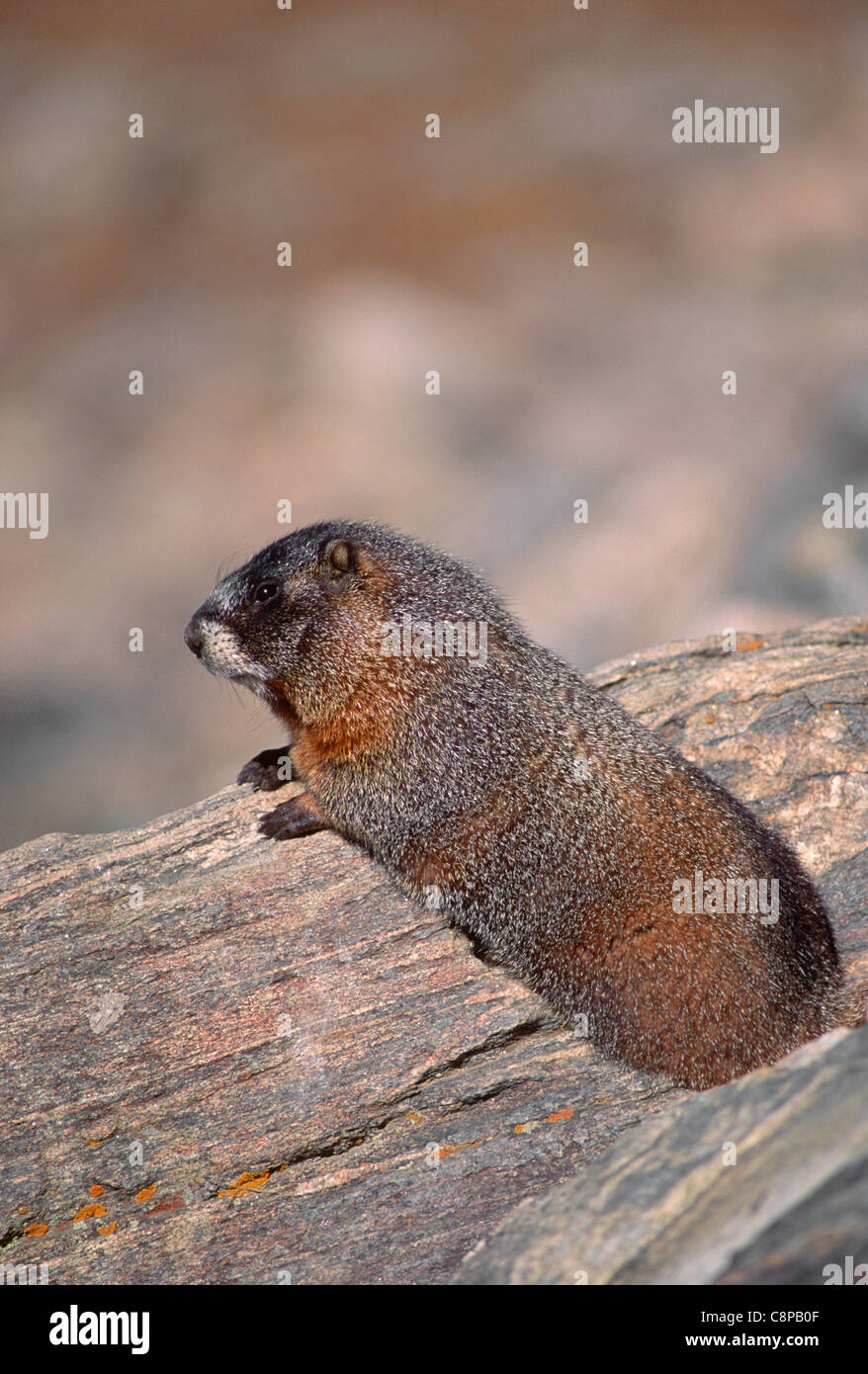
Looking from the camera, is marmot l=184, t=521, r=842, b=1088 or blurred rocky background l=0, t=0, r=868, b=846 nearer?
marmot l=184, t=521, r=842, b=1088

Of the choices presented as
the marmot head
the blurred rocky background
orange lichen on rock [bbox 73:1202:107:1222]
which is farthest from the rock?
the blurred rocky background

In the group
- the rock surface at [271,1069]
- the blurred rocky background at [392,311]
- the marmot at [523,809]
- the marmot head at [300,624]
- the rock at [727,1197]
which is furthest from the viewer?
the blurred rocky background at [392,311]

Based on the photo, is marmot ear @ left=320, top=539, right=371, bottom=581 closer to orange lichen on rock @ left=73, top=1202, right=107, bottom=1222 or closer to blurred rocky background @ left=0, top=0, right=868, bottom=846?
orange lichen on rock @ left=73, top=1202, right=107, bottom=1222

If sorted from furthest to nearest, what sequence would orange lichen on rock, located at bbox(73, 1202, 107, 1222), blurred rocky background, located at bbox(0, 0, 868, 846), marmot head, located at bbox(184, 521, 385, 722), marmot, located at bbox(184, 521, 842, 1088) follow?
blurred rocky background, located at bbox(0, 0, 868, 846)
marmot head, located at bbox(184, 521, 385, 722)
marmot, located at bbox(184, 521, 842, 1088)
orange lichen on rock, located at bbox(73, 1202, 107, 1222)

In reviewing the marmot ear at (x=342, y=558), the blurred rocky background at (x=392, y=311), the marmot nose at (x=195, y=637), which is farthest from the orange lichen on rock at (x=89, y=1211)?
the blurred rocky background at (x=392, y=311)

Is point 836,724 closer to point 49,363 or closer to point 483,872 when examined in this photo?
point 483,872

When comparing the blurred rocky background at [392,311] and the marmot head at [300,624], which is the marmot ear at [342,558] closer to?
the marmot head at [300,624]

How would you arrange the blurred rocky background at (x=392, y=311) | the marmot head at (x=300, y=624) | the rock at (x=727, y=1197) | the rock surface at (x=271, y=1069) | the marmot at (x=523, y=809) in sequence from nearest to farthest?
the rock at (x=727, y=1197) → the rock surface at (x=271, y=1069) → the marmot at (x=523, y=809) → the marmot head at (x=300, y=624) → the blurred rocky background at (x=392, y=311)
